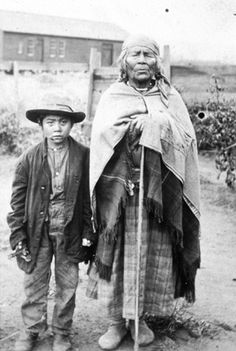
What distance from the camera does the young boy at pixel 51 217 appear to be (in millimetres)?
3348

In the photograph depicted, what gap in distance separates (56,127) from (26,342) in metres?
1.47

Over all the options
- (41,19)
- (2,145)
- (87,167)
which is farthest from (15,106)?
(41,19)


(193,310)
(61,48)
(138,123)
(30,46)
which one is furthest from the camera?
(61,48)

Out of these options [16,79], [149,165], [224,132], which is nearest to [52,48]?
[16,79]

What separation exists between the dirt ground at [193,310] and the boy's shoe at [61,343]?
0.26 ft

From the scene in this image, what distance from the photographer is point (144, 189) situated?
332 centimetres

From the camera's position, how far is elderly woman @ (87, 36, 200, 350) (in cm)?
328

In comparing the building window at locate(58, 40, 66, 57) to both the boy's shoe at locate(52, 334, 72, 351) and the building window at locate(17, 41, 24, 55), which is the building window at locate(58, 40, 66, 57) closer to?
the building window at locate(17, 41, 24, 55)

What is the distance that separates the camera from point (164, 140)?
3.25 meters

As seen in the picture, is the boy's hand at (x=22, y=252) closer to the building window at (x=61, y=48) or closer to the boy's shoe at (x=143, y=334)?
the boy's shoe at (x=143, y=334)

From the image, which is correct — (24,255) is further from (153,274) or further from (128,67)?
(128,67)

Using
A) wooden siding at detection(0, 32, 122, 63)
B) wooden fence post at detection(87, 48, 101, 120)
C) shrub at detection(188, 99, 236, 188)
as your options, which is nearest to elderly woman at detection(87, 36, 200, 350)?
shrub at detection(188, 99, 236, 188)

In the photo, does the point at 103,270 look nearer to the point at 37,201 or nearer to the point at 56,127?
the point at 37,201

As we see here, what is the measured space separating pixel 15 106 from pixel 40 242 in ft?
28.6
